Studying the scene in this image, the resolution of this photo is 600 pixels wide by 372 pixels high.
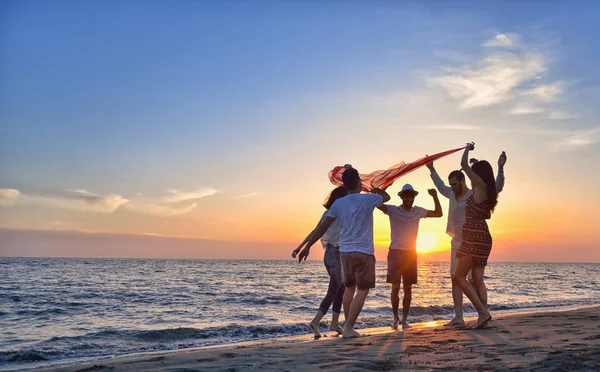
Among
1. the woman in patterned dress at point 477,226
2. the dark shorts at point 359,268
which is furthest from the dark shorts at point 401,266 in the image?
the dark shorts at point 359,268

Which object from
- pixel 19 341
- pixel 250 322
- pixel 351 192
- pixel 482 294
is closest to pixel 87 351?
pixel 19 341

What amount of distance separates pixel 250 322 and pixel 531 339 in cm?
797

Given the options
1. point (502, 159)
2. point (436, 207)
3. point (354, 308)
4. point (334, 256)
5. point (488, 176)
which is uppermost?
point (502, 159)

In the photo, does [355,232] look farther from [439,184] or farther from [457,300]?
[457,300]

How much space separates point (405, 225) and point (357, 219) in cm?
185

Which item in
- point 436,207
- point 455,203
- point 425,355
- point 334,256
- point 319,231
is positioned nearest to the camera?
point 425,355

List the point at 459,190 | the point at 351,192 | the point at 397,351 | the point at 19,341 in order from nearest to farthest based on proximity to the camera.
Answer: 1. the point at 397,351
2. the point at 351,192
3. the point at 459,190
4. the point at 19,341

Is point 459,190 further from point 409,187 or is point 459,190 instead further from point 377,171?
point 377,171

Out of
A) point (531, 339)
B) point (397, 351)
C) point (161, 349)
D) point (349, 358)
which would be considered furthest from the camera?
point (161, 349)

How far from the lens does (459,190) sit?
7.91 m

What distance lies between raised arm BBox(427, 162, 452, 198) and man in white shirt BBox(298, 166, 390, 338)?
4.71 feet

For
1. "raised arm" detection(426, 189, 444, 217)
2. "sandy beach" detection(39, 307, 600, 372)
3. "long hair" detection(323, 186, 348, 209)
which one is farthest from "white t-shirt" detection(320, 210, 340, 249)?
"raised arm" detection(426, 189, 444, 217)

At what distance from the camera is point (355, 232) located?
22.2ft

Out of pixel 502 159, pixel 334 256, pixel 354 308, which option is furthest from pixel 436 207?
pixel 354 308
